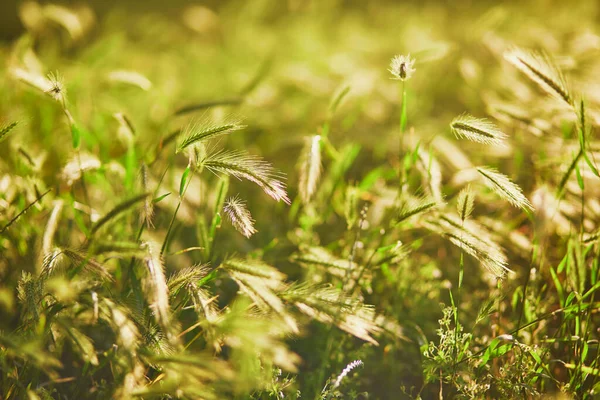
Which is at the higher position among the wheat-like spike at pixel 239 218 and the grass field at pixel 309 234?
the wheat-like spike at pixel 239 218

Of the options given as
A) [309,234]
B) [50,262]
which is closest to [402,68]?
[309,234]

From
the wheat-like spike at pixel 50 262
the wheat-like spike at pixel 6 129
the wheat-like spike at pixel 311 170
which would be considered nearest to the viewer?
the wheat-like spike at pixel 50 262

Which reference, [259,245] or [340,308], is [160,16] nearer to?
[259,245]

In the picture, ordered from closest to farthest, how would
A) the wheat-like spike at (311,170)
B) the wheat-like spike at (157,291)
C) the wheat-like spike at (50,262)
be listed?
the wheat-like spike at (157,291)
the wheat-like spike at (50,262)
the wheat-like spike at (311,170)

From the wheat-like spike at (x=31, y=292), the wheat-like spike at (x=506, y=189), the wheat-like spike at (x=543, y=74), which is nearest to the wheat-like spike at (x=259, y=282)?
the wheat-like spike at (x=31, y=292)

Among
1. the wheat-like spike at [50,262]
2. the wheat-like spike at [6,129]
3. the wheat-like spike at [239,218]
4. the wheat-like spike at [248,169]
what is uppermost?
the wheat-like spike at [6,129]

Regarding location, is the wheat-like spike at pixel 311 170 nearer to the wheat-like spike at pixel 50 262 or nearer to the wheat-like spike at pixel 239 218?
the wheat-like spike at pixel 239 218

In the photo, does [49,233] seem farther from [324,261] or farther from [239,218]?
[324,261]

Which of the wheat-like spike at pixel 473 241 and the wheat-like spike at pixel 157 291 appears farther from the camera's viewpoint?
the wheat-like spike at pixel 473 241

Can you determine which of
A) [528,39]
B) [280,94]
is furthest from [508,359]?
[528,39]
